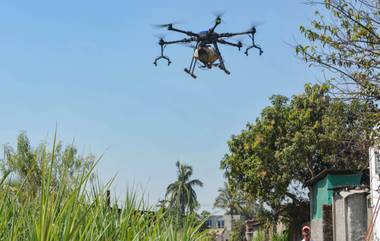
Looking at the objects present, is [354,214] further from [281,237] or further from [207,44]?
[281,237]

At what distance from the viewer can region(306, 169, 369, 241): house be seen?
25.5 meters

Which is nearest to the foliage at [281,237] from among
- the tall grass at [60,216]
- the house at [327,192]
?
the house at [327,192]

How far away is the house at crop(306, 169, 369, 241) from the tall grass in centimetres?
1726

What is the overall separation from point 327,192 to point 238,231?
35208mm

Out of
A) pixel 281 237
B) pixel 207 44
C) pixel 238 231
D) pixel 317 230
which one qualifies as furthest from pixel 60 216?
pixel 238 231

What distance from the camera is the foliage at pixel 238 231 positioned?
5976cm

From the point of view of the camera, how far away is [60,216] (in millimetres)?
4480

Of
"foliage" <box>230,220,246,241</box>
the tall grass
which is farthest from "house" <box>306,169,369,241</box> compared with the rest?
"foliage" <box>230,220,246,241</box>

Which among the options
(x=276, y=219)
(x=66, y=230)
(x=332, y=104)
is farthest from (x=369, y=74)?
(x=276, y=219)

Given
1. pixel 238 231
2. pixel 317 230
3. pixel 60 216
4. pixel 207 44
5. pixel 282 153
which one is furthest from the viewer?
pixel 238 231

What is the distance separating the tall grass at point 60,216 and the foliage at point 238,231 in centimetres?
5193

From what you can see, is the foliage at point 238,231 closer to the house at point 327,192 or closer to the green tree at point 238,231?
the green tree at point 238,231

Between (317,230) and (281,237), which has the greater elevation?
(281,237)

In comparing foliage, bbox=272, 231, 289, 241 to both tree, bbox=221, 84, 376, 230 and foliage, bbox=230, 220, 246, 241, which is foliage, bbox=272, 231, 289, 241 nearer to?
tree, bbox=221, 84, 376, 230
